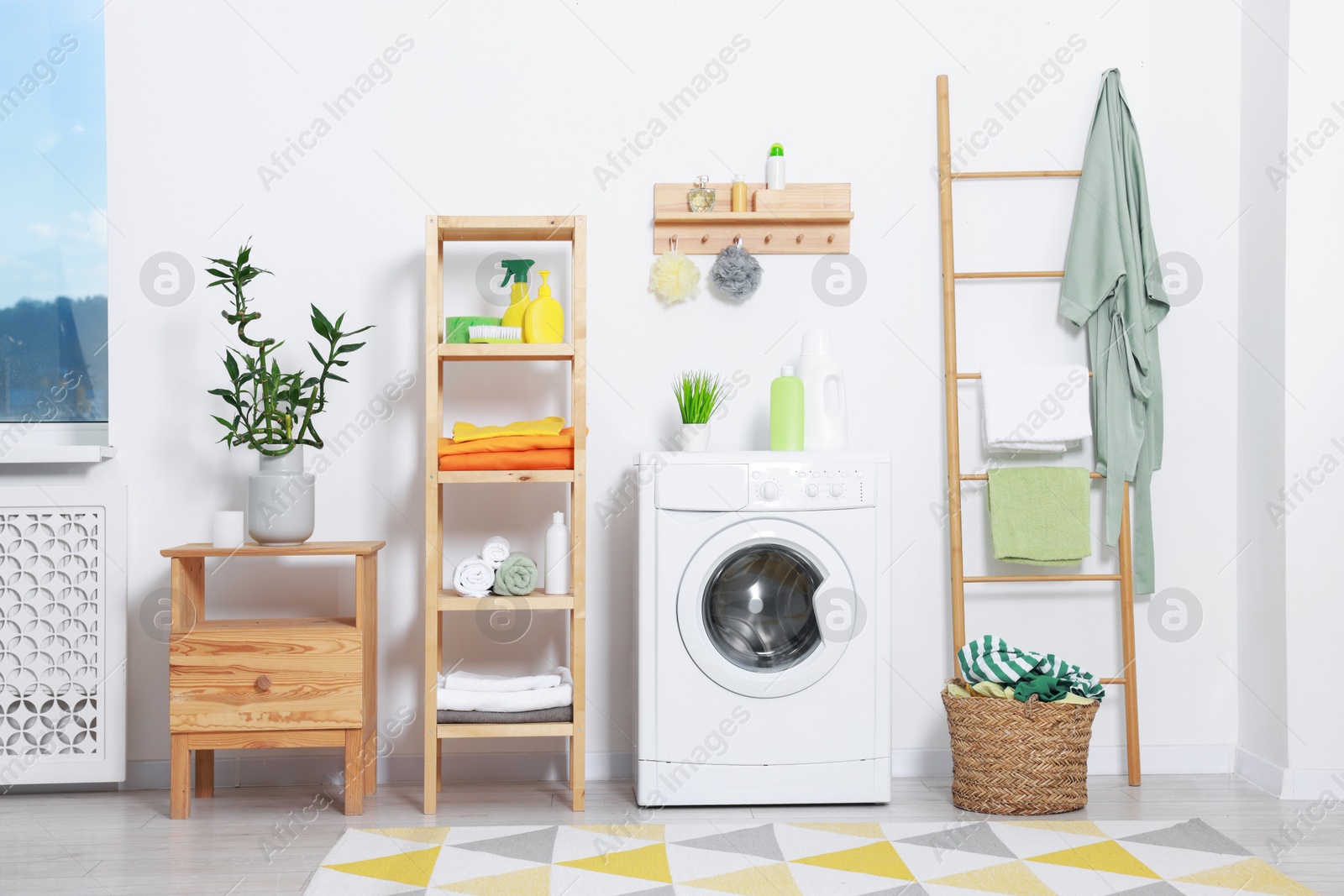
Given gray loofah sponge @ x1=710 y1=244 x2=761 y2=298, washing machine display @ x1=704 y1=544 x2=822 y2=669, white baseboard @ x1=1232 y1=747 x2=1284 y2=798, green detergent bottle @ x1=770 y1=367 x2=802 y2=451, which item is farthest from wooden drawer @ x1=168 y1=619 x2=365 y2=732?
white baseboard @ x1=1232 y1=747 x2=1284 y2=798

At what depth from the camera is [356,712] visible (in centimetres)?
222

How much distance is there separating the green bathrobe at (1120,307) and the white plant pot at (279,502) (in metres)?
1.95

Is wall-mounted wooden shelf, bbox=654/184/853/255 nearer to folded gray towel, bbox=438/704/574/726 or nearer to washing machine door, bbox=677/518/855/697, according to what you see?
washing machine door, bbox=677/518/855/697

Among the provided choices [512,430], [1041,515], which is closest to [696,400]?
[512,430]

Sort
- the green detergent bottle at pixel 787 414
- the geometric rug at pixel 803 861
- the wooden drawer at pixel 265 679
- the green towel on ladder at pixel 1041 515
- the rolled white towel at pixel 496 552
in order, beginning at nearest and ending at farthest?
the geometric rug at pixel 803 861, the wooden drawer at pixel 265 679, the rolled white towel at pixel 496 552, the green detergent bottle at pixel 787 414, the green towel on ladder at pixel 1041 515

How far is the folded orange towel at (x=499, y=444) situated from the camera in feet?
7.44

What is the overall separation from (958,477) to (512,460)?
1.15 metres

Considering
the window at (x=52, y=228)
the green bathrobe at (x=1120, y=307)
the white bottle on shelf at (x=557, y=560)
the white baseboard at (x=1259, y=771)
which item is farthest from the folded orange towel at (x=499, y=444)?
the white baseboard at (x=1259, y=771)

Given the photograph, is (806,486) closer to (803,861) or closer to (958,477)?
(958,477)

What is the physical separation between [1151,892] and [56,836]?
2207 mm

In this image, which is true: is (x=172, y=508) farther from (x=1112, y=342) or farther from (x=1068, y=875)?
(x=1112, y=342)

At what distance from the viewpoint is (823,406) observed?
2471 millimetres

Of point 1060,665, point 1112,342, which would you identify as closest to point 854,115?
point 1112,342

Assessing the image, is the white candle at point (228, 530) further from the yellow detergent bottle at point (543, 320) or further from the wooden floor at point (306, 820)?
the yellow detergent bottle at point (543, 320)
